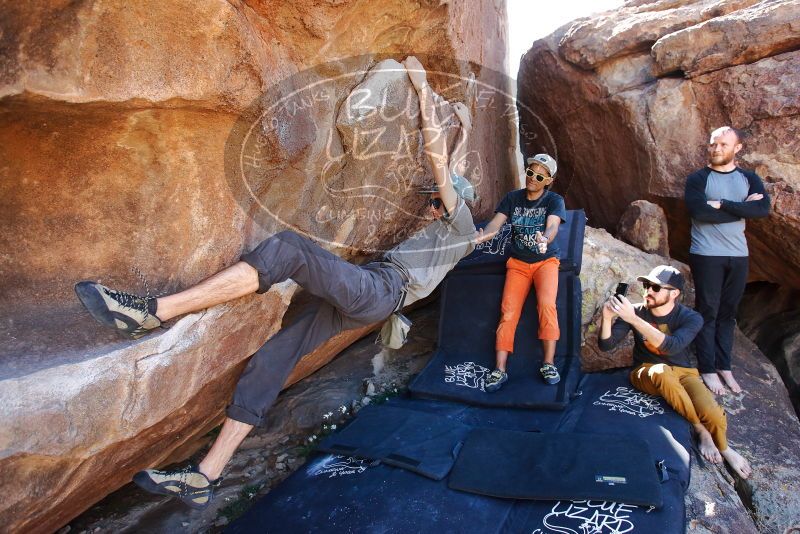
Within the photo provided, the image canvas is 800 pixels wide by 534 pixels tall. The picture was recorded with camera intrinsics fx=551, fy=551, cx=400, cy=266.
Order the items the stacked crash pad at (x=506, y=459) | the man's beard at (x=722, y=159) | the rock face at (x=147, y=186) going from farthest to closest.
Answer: the man's beard at (x=722, y=159)
the stacked crash pad at (x=506, y=459)
the rock face at (x=147, y=186)

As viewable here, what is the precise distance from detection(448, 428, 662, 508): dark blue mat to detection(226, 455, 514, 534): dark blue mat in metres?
0.12

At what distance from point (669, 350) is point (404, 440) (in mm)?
1739

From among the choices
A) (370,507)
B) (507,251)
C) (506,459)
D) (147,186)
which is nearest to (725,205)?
(507,251)

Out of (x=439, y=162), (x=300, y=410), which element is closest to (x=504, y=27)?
(x=439, y=162)

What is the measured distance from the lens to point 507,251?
4.83m

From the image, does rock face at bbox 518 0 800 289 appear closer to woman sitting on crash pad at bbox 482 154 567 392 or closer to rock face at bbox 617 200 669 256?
rock face at bbox 617 200 669 256

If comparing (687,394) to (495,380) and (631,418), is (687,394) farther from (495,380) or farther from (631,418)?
(495,380)

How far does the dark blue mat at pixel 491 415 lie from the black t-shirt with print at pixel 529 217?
1117 millimetres

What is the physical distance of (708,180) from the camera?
13.7 feet

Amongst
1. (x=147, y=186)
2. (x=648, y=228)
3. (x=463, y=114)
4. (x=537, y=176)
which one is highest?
(x=463, y=114)

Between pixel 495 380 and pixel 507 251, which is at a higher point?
pixel 507 251

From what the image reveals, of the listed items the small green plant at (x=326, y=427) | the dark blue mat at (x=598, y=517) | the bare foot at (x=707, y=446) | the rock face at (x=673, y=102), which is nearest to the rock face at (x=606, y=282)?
the rock face at (x=673, y=102)

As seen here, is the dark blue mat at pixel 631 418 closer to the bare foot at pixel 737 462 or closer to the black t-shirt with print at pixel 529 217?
the bare foot at pixel 737 462

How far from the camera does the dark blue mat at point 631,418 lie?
3.02m
